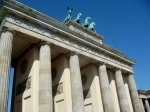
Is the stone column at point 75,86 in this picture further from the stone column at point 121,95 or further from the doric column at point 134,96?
the doric column at point 134,96

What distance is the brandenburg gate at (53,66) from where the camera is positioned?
1689cm

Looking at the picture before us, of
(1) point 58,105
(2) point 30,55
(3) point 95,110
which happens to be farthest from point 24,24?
(3) point 95,110

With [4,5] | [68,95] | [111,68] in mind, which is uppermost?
[4,5]

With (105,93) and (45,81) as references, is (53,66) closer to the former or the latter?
(45,81)

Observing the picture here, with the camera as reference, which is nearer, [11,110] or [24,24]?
[24,24]

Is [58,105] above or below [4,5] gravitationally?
below

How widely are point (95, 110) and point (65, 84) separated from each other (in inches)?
231

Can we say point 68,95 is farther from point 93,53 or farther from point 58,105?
point 93,53

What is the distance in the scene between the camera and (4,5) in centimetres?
1703

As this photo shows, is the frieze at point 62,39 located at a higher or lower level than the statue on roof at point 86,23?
lower

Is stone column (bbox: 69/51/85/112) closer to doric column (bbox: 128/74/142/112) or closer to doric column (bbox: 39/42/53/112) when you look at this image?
doric column (bbox: 39/42/53/112)

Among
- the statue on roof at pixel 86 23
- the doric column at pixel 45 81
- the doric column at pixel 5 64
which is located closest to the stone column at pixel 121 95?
the statue on roof at pixel 86 23

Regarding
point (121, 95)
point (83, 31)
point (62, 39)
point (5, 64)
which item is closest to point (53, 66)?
point (62, 39)

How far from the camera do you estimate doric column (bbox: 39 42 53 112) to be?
16.3 metres
